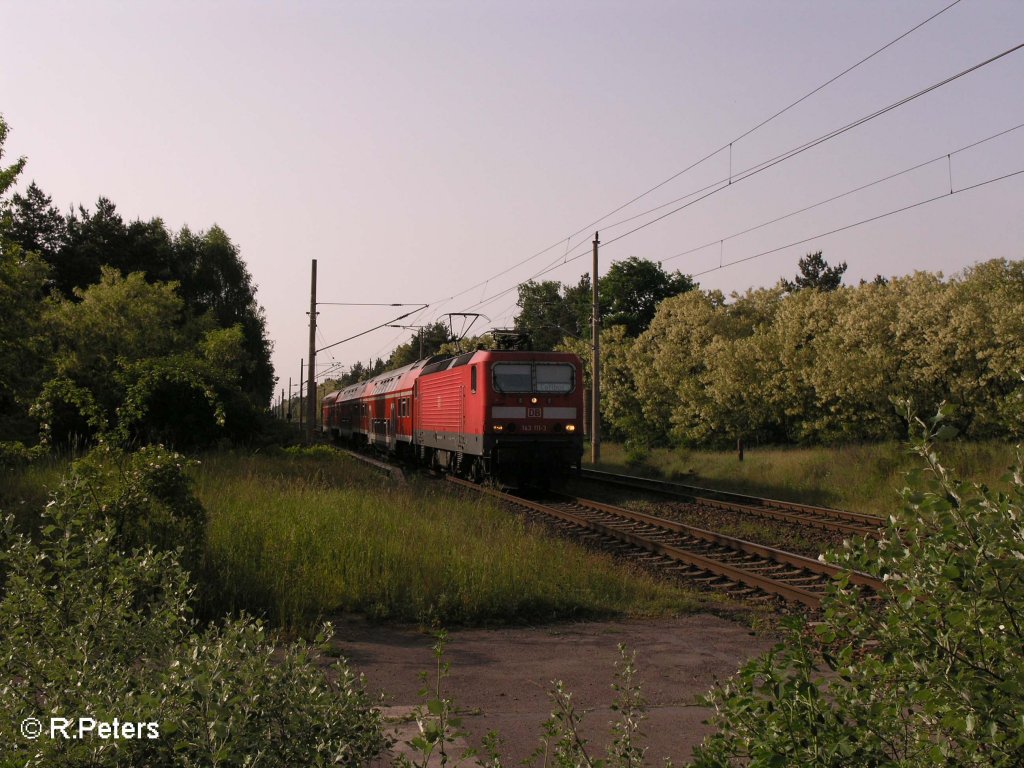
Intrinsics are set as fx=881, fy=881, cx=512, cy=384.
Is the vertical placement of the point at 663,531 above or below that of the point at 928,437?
below


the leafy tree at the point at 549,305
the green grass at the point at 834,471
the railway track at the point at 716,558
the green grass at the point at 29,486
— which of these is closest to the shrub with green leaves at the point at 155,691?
the railway track at the point at 716,558

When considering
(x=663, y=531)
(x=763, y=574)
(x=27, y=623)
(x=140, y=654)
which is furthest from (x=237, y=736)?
(x=663, y=531)

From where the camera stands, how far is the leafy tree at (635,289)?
62.9 m

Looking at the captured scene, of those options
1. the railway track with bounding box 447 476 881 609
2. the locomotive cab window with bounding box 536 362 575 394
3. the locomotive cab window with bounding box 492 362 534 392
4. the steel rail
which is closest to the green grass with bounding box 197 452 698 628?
the railway track with bounding box 447 476 881 609

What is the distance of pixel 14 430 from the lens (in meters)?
18.5

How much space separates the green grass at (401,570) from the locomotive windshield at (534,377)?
765cm

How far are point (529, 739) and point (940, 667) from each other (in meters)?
2.83

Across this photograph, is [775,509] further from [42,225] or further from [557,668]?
[42,225]

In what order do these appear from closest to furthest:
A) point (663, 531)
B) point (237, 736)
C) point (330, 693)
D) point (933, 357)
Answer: point (237, 736), point (330, 693), point (663, 531), point (933, 357)

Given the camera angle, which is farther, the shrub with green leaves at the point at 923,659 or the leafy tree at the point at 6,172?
the leafy tree at the point at 6,172

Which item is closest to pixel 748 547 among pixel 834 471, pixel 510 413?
pixel 510 413

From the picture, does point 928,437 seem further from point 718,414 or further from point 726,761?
point 718,414

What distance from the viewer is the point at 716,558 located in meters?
12.0

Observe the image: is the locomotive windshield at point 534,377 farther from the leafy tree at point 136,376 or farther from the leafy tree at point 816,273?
the leafy tree at point 816,273
